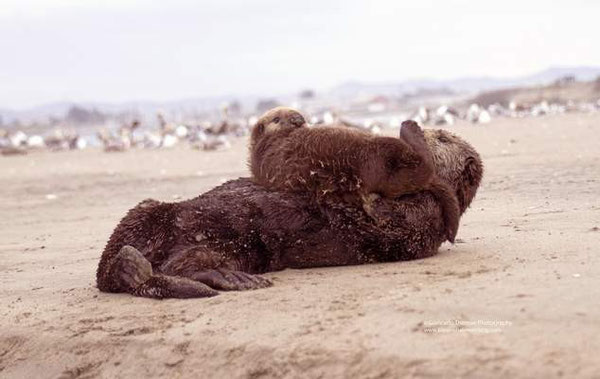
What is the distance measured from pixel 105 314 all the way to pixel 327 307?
144cm

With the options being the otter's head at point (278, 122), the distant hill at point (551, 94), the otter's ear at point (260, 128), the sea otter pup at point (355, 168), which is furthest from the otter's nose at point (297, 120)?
the distant hill at point (551, 94)

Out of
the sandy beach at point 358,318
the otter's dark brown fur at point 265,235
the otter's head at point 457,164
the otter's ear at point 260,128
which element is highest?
the otter's ear at point 260,128

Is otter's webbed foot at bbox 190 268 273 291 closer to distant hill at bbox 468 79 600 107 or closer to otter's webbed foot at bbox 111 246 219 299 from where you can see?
otter's webbed foot at bbox 111 246 219 299

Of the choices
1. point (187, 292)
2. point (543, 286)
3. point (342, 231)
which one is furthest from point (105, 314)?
point (543, 286)

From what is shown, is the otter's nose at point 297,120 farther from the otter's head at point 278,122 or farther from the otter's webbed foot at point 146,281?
the otter's webbed foot at point 146,281

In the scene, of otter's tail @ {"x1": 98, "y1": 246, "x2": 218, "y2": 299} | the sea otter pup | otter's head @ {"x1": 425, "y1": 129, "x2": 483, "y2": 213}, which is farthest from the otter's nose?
otter's tail @ {"x1": 98, "y1": 246, "x2": 218, "y2": 299}

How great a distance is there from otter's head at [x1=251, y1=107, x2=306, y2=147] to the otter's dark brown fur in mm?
716

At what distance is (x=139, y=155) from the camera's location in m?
27.5

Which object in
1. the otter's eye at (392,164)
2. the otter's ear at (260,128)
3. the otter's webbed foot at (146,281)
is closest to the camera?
the otter's webbed foot at (146,281)

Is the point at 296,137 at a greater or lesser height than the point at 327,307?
greater

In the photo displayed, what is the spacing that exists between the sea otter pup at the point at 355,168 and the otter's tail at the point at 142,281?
0.97 m

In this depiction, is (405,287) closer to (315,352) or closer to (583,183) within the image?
(315,352)

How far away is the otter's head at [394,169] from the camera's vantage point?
652 centimetres

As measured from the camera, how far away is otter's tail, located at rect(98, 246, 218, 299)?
20.0ft
